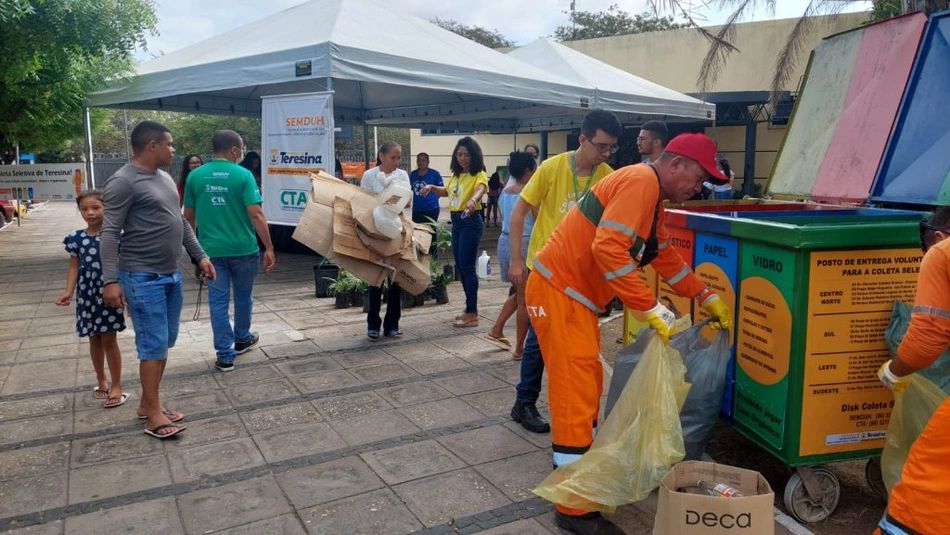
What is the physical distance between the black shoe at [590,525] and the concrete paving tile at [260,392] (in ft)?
7.79

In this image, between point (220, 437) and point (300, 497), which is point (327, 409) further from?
point (300, 497)

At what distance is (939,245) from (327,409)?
3.37m

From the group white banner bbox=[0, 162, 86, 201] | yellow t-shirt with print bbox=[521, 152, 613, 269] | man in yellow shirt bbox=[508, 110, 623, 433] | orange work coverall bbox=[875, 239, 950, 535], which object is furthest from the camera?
white banner bbox=[0, 162, 86, 201]

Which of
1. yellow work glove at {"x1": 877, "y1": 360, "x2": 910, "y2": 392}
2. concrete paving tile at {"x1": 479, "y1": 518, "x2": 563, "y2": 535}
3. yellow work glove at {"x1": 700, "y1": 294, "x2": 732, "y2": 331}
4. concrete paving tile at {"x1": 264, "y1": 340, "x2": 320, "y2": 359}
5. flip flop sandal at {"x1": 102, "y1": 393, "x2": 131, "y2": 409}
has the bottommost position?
concrete paving tile at {"x1": 479, "y1": 518, "x2": 563, "y2": 535}

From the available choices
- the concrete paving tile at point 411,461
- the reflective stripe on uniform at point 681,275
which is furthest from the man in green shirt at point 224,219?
the reflective stripe on uniform at point 681,275

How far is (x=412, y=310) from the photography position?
23.9 feet

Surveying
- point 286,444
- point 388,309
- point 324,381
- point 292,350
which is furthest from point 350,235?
point 286,444

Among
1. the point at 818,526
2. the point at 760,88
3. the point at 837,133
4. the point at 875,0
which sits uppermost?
the point at 875,0

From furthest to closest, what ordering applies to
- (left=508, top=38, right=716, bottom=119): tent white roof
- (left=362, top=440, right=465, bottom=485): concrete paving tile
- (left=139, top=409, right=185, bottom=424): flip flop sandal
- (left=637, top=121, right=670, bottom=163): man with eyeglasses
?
(left=508, top=38, right=716, bottom=119): tent white roof → (left=637, top=121, right=670, bottom=163): man with eyeglasses → (left=139, top=409, right=185, bottom=424): flip flop sandal → (left=362, top=440, right=465, bottom=485): concrete paving tile

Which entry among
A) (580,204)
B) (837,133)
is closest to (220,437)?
(580,204)

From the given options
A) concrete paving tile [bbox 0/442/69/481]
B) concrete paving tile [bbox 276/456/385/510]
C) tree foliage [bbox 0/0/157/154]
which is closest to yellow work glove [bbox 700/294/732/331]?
concrete paving tile [bbox 276/456/385/510]

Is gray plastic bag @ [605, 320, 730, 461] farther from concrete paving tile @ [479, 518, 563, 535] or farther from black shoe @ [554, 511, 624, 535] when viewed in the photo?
concrete paving tile @ [479, 518, 563, 535]

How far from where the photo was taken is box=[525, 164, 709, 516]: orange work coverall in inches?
110

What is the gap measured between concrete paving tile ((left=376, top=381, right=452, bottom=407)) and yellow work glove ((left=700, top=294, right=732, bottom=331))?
2.02m
